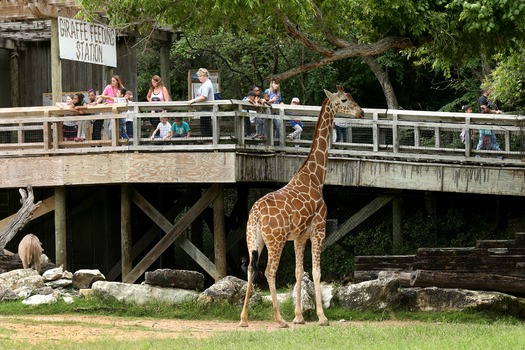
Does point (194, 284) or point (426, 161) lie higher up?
Result: point (426, 161)

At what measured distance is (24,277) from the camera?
22641 mm

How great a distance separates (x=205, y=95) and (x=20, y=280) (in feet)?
15.8

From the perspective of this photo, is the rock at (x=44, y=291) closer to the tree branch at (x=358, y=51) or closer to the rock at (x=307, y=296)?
the rock at (x=307, y=296)

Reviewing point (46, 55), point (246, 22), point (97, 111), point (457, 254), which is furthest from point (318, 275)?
point (46, 55)

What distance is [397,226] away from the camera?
27125 millimetres

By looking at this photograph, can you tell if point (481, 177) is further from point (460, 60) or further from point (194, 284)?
point (194, 284)

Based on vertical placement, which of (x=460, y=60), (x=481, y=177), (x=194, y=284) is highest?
(x=460, y=60)

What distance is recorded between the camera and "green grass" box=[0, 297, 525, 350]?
1606 centimetres

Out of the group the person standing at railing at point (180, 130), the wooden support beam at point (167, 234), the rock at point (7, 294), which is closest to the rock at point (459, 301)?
the person standing at railing at point (180, 130)

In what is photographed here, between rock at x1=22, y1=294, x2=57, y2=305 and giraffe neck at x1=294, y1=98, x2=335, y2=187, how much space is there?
4.62 meters

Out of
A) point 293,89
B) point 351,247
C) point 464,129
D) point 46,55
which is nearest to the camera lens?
point 464,129

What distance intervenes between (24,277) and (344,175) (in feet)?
21.2

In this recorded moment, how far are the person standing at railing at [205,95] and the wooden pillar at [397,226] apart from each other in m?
4.52

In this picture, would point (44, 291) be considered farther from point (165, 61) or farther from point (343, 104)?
point (165, 61)
